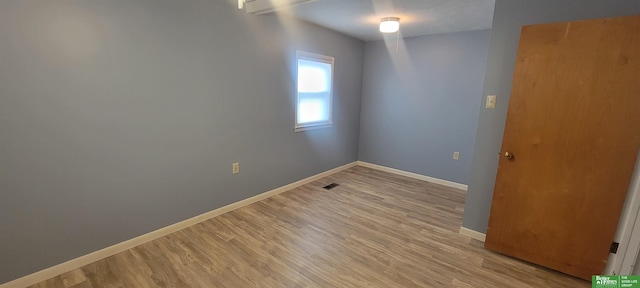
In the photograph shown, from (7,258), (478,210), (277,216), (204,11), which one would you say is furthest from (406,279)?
(204,11)

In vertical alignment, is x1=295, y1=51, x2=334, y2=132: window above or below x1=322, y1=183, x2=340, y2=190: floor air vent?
above

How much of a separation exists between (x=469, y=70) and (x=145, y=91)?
3.66 meters

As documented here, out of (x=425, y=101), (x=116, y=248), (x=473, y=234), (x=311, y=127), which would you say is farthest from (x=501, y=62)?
(x=116, y=248)

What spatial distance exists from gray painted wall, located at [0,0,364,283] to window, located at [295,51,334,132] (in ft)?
0.91

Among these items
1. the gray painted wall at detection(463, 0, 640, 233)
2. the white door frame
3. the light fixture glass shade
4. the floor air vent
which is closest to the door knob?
the gray painted wall at detection(463, 0, 640, 233)

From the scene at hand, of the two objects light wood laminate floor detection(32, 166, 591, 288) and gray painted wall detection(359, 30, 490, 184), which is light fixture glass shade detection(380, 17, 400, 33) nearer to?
gray painted wall detection(359, 30, 490, 184)

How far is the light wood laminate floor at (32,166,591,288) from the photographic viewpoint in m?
1.83

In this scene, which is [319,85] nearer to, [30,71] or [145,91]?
[145,91]

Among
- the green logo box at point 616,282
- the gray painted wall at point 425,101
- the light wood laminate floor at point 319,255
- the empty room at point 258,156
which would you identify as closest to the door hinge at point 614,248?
the empty room at point 258,156

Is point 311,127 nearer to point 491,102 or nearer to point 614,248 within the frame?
point 491,102

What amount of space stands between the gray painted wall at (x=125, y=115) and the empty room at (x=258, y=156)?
0.01 meters

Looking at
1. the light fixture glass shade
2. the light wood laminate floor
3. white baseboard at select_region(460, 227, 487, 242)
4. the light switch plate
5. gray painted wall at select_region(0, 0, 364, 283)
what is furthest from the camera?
the light fixture glass shade

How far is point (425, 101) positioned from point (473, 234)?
206cm

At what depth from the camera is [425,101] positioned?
12.7 feet
